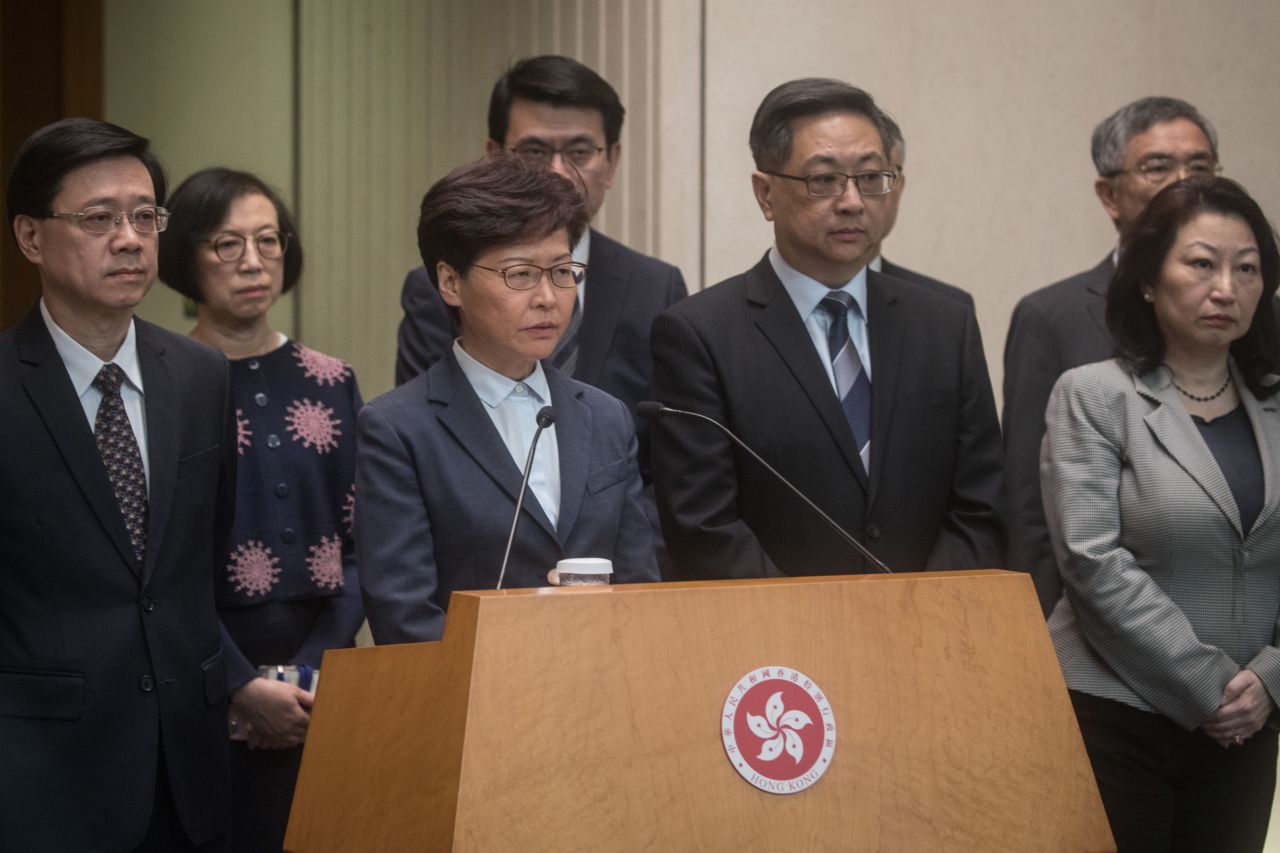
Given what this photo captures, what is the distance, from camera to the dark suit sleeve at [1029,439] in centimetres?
334

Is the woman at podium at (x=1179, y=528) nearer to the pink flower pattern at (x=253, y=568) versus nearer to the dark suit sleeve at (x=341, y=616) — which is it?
the dark suit sleeve at (x=341, y=616)

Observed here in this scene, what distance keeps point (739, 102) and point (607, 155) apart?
135 cm

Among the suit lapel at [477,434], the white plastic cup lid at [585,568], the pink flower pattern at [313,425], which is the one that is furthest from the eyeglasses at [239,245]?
the white plastic cup lid at [585,568]

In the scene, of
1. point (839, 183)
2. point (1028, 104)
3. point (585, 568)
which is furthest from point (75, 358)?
point (1028, 104)

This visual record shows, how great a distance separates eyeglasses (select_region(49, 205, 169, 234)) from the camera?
2.42 meters

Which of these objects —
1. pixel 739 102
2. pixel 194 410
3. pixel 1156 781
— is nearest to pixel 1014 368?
pixel 1156 781

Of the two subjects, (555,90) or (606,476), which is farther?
(555,90)

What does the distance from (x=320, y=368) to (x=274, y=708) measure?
0.71 meters

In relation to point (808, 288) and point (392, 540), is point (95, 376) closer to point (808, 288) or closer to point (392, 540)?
point (392, 540)

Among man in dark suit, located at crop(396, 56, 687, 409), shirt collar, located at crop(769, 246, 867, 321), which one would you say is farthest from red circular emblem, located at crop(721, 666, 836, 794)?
man in dark suit, located at crop(396, 56, 687, 409)

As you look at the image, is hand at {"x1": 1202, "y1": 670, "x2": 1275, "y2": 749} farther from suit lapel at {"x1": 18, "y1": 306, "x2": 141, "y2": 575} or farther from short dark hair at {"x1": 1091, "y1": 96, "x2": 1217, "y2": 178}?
suit lapel at {"x1": 18, "y1": 306, "x2": 141, "y2": 575}

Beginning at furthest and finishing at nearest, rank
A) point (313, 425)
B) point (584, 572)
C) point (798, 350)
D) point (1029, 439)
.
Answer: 1. point (1029, 439)
2. point (313, 425)
3. point (798, 350)
4. point (584, 572)

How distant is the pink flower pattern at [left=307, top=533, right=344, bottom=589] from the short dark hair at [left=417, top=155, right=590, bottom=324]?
731mm

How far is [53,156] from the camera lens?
7.98 feet
